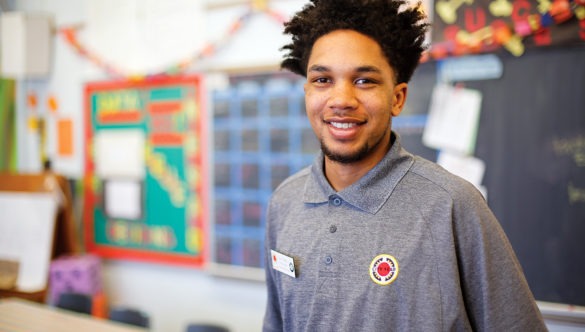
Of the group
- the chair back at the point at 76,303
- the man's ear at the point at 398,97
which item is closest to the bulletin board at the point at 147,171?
the chair back at the point at 76,303

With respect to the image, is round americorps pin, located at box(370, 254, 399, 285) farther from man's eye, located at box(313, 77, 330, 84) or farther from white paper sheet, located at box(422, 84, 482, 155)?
white paper sheet, located at box(422, 84, 482, 155)

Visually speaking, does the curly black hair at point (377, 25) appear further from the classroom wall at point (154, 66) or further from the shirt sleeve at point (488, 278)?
the classroom wall at point (154, 66)

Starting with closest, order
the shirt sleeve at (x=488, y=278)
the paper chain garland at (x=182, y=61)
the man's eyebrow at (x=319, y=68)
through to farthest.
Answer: the shirt sleeve at (x=488, y=278) < the man's eyebrow at (x=319, y=68) < the paper chain garland at (x=182, y=61)

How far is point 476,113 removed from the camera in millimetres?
2123

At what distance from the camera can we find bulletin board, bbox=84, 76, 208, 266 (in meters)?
2.86

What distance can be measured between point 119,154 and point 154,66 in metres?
0.62

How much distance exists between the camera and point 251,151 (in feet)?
8.80

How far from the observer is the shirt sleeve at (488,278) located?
0.98 m

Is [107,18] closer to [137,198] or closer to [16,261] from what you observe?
[137,198]

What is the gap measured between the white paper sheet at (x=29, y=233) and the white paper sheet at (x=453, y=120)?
2.31 m

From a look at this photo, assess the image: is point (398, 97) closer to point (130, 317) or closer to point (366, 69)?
point (366, 69)

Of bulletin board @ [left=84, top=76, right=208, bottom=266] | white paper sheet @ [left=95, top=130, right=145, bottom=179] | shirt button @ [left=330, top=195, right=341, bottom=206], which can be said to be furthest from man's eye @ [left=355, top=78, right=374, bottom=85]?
white paper sheet @ [left=95, top=130, right=145, bottom=179]

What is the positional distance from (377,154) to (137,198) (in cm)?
226

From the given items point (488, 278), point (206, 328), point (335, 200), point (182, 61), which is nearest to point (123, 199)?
point (182, 61)
